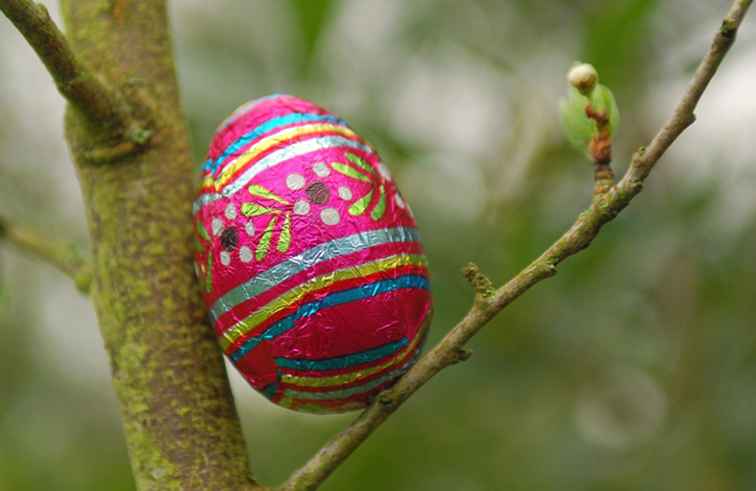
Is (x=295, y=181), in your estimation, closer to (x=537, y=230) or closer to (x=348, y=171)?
(x=348, y=171)

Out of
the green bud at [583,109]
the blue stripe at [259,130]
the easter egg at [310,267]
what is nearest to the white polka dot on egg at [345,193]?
the easter egg at [310,267]

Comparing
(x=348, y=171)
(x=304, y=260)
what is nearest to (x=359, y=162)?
(x=348, y=171)

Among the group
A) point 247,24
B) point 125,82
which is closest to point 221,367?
point 125,82

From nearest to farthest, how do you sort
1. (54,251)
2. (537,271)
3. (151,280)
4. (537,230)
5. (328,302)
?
(537,271) < (328,302) < (151,280) < (54,251) < (537,230)

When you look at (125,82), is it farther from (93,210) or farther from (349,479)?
(349,479)

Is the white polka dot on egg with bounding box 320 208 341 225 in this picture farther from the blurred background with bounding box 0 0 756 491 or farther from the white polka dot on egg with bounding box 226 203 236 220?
the blurred background with bounding box 0 0 756 491

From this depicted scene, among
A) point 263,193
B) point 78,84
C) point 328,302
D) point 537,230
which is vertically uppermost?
point 78,84

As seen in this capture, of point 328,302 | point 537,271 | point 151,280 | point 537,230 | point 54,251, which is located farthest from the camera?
point 537,230

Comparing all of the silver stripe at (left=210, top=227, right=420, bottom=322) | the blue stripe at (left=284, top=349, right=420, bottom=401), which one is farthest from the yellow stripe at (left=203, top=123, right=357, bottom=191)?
the blue stripe at (left=284, top=349, right=420, bottom=401)
